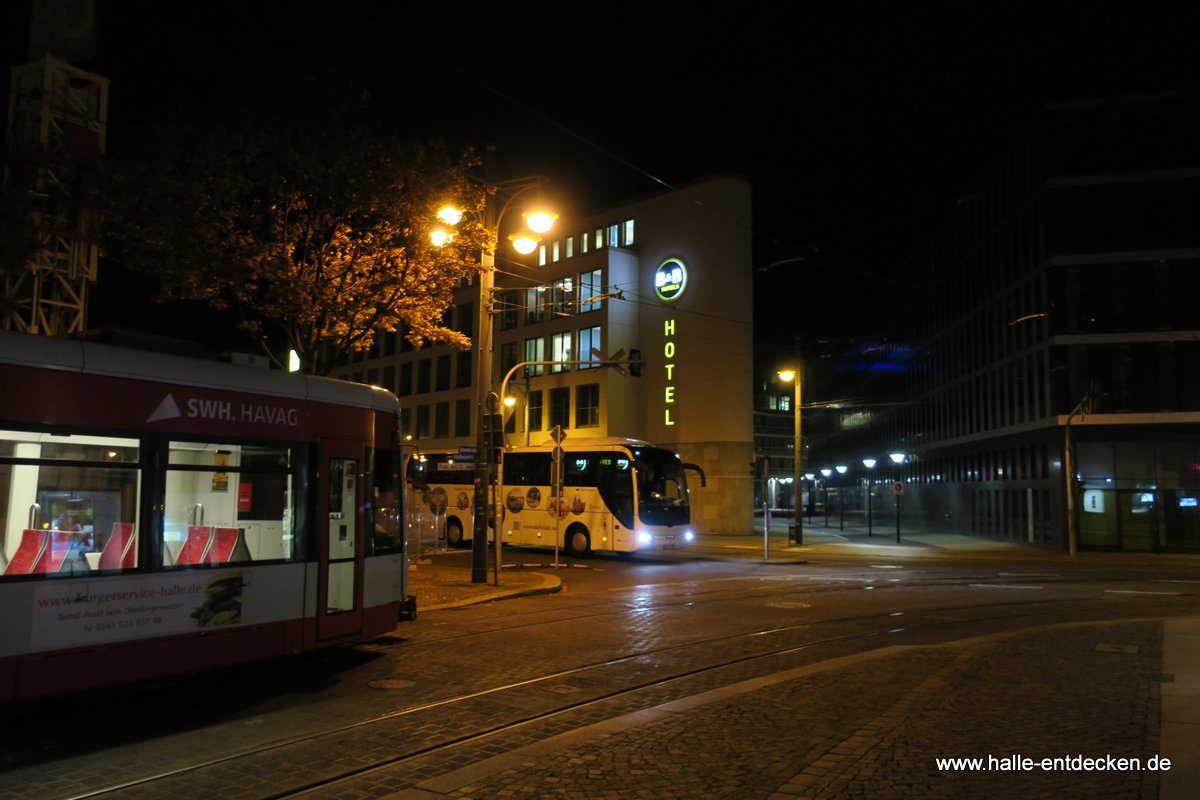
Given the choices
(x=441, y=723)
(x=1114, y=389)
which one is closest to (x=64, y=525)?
(x=441, y=723)

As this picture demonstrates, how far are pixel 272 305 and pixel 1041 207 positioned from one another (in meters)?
30.6

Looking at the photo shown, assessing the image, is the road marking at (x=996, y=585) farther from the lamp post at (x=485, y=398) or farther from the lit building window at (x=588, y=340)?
the lit building window at (x=588, y=340)

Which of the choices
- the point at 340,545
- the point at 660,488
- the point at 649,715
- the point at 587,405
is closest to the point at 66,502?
the point at 340,545

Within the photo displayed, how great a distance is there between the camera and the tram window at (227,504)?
7867 millimetres

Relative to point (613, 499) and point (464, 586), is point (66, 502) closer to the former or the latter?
point (464, 586)

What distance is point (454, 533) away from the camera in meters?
33.1

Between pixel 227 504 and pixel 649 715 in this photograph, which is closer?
pixel 649 715

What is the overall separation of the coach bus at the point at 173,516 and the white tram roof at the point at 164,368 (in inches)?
0.6

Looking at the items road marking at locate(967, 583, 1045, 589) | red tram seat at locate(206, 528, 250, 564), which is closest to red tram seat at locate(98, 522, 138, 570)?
red tram seat at locate(206, 528, 250, 564)

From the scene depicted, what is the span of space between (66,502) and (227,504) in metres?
1.55

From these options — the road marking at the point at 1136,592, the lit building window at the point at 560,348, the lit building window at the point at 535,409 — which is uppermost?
the lit building window at the point at 560,348

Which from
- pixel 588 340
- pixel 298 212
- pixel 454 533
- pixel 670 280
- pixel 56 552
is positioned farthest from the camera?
pixel 588 340

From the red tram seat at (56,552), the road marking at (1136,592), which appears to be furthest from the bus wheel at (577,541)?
the red tram seat at (56,552)

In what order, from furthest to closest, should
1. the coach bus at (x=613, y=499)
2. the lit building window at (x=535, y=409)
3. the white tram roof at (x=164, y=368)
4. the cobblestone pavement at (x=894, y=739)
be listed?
1. the lit building window at (x=535, y=409)
2. the coach bus at (x=613, y=499)
3. the white tram roof at (x=164, y=368)
4. the cobblestone pavement at (x=894, y=739)
